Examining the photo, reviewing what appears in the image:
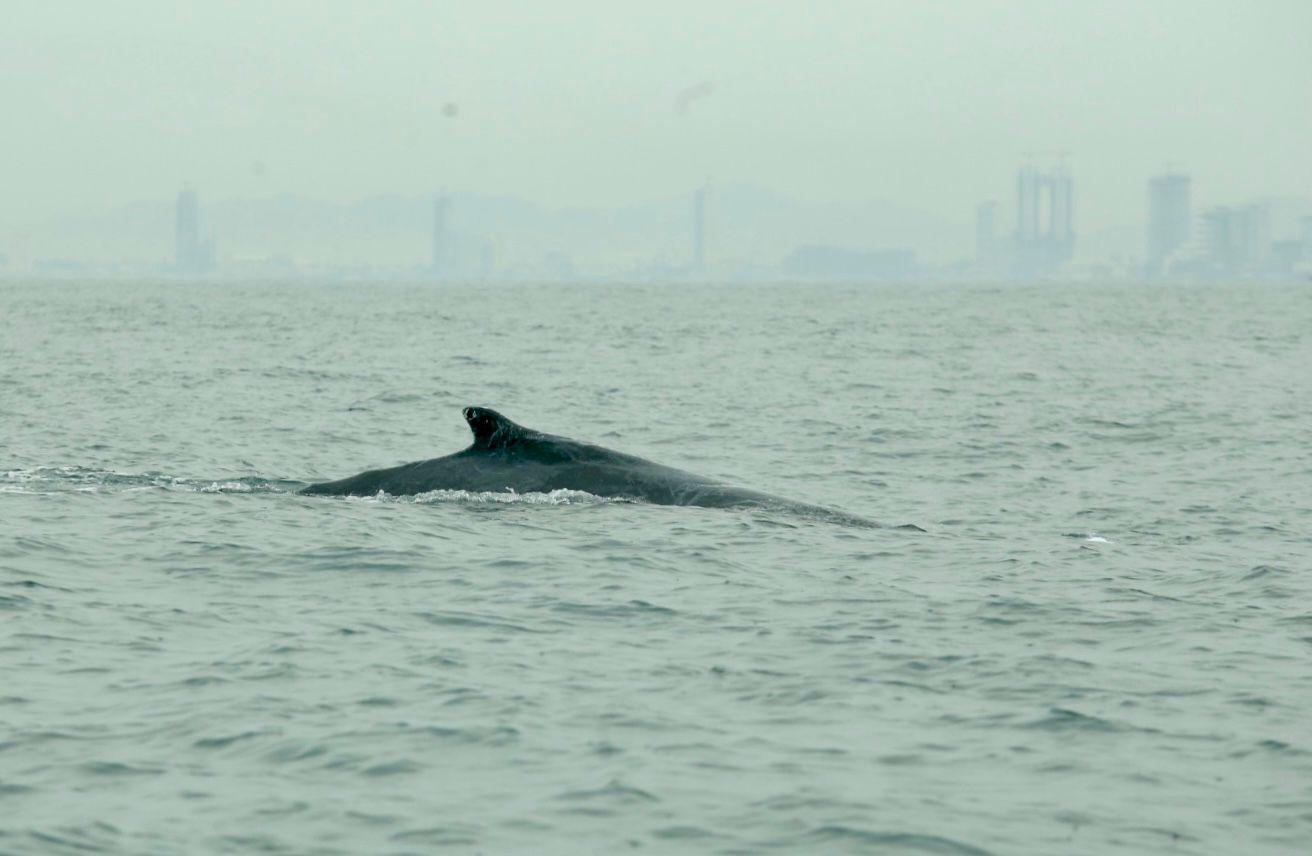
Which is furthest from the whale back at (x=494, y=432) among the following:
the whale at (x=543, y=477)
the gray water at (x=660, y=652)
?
the gray water at (x=660, y=652)

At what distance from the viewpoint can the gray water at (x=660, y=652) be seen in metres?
9.11

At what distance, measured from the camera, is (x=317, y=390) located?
38938 mm

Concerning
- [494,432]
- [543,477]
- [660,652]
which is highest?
[494,432]

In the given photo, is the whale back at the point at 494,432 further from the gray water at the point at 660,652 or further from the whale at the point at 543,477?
the gray water at the point at 660,652

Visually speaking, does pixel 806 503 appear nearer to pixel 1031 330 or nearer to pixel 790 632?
pixel 790 632

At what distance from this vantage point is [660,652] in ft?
40.5

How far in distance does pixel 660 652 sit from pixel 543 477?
6754 mm

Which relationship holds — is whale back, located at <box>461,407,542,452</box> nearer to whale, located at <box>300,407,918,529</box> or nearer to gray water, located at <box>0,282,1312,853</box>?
whale, located at <box>300,407,918,529</box>

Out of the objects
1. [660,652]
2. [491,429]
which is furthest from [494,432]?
[660,652]

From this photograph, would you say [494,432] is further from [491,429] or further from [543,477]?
[543,477]

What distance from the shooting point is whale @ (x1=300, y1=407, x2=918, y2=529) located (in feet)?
61.8

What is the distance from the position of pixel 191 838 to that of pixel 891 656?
16.7ft

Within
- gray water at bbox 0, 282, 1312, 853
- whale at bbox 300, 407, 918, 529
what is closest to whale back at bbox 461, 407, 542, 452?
whale at bbox 300, 407, 918, 529

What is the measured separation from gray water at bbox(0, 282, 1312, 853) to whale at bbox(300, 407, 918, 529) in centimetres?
37
